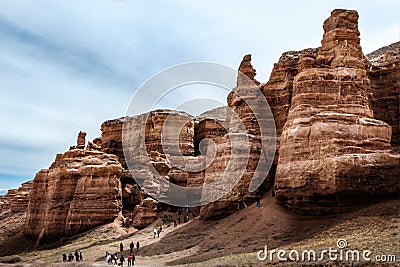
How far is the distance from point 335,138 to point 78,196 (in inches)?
1167

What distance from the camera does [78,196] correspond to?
47844 millimetres

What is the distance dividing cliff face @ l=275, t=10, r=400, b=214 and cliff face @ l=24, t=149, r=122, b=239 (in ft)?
72.1

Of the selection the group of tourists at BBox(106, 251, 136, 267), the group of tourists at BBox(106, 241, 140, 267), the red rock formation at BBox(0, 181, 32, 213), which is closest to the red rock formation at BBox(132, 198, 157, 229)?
the group of tourists at BBox(106, 241, 140, 267)

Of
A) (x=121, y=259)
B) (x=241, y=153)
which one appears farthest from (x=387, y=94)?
(x=121, y=259)

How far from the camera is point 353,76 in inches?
1346

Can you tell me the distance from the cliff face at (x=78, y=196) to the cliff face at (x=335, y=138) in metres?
22.0

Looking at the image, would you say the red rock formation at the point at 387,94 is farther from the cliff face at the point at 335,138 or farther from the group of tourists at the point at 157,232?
the group of tourists at the point at 157,232

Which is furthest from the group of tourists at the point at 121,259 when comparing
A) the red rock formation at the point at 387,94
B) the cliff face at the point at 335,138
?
the red rock formation at the point at 387,94

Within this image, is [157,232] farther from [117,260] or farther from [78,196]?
[78,196]

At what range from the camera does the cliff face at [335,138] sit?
95.3ft

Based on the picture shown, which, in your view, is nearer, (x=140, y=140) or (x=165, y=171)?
(x=165, y=171)

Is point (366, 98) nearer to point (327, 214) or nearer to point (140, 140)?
point (327, 214)

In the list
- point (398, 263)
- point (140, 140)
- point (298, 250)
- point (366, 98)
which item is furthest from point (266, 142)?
point (140, 140)

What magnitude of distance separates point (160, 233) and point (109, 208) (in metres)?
8.13
